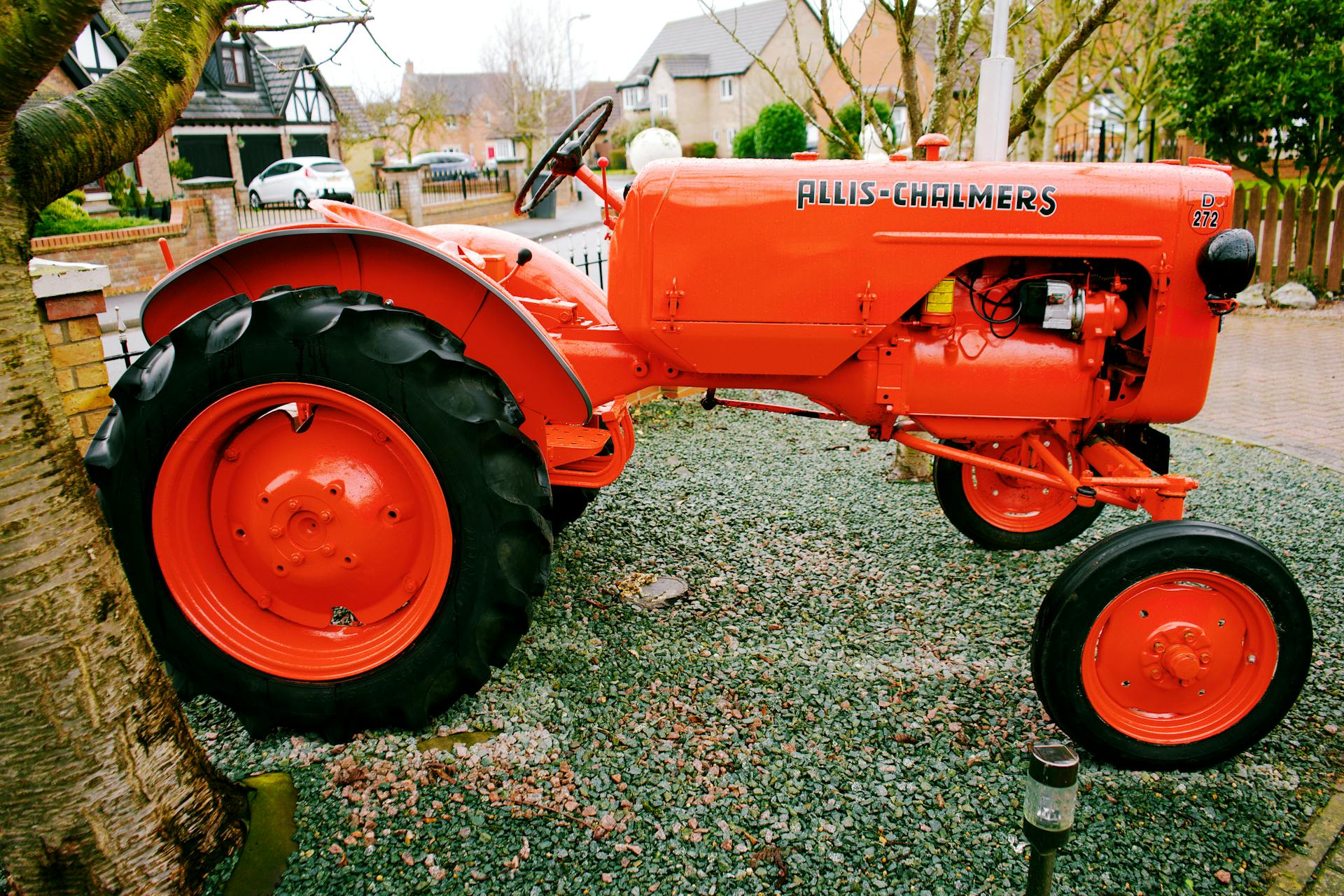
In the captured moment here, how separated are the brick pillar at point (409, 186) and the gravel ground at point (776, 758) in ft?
57.8

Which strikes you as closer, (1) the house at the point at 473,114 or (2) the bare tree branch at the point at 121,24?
(2) the bare tree branch at the point at 121,24

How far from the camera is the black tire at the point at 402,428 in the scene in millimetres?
2156

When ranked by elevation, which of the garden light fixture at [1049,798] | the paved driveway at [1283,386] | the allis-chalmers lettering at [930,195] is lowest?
the paved driveway at [1283,386]

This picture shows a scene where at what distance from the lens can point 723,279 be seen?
99.7 inches

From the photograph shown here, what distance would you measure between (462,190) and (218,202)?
9404mm

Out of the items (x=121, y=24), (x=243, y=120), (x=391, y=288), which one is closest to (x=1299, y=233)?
(x=391, y=288)

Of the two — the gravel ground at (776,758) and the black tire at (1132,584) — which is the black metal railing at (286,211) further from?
the black tire at (1132,584)

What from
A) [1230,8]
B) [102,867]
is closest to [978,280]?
[102,867]

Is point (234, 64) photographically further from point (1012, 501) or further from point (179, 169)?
point (1012, 501)

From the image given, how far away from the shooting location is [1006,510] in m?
3.54

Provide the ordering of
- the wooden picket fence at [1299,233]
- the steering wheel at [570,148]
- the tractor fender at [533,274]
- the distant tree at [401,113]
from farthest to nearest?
the distant tree at [401,113] < the wooden picket fence at [1299,233] < the tractor fender at [533,274] < the steering wheel at [570,148]

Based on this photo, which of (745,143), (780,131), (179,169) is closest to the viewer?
(179,169)

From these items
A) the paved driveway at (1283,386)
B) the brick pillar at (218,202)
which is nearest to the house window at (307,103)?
the brick pillar at (218,202)

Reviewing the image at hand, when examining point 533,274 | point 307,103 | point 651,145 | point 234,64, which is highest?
point 234,64
